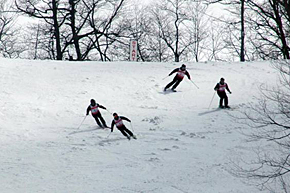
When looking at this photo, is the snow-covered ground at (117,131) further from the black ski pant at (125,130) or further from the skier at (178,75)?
the skier at (178,75)

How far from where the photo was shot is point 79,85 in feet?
77.7

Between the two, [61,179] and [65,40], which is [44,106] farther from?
[65,40]

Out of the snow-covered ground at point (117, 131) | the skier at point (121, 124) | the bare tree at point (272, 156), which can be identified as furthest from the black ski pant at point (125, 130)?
the bare tree at point (272, 156)

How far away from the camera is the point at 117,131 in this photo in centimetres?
1717

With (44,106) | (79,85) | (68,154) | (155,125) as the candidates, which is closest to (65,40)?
(79,85)

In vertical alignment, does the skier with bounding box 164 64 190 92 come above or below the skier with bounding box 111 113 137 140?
above

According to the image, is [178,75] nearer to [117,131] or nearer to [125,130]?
[117,131]

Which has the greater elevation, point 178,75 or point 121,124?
point 178,75

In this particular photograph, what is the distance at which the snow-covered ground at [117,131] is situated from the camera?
12.3 m

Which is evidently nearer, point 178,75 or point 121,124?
point 121,124

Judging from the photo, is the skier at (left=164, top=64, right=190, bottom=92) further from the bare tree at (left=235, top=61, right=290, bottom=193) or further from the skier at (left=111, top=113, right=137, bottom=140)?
the skier at (left=111, top=113, right=137, bottom=140)

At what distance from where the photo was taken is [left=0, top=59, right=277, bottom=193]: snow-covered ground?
40.5 ft

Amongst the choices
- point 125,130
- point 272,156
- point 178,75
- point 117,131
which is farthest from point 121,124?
point 178,75

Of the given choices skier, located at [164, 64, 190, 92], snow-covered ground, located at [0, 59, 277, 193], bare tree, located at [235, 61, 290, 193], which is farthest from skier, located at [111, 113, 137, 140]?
skier, located at [164, 64, 190, 92]
